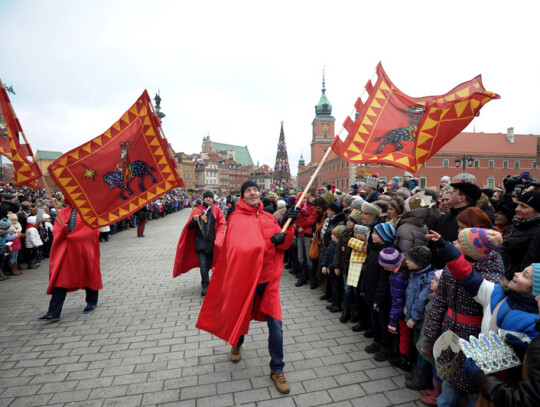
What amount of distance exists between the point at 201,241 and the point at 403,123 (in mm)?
4335

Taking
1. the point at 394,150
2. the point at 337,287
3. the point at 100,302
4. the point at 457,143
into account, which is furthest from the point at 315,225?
the point at 457,143

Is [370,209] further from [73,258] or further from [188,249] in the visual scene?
[73,258]

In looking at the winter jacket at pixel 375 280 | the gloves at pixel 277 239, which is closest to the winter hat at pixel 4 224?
the gloves at pixel 277 239

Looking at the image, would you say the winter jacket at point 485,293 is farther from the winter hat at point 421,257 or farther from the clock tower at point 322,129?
the clock tower at point 322,129

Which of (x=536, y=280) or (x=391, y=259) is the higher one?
(x=536, y=280)

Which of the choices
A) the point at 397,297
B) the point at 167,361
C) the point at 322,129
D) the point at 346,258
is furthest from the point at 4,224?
the point at 322,129

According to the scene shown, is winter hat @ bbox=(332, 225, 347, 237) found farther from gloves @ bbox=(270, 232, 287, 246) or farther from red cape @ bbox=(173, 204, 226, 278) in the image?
red cape @ bbox=(173, 204, 226, 278)

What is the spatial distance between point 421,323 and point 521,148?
7287 centimetres

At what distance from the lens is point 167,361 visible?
11.9 feet

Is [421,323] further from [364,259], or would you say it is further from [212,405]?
[212,405]

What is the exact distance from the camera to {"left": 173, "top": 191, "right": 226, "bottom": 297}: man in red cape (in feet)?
19.8

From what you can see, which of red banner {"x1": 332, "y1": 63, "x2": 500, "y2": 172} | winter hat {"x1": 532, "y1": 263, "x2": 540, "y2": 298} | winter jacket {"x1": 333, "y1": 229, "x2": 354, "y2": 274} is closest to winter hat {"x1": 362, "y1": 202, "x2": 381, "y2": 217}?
winter jacket {"x1": 333, "y1": 229, "x2": 354, "y2": 274}

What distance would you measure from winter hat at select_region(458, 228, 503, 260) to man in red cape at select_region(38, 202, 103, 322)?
5584mm

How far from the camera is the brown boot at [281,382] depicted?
3014 mm
